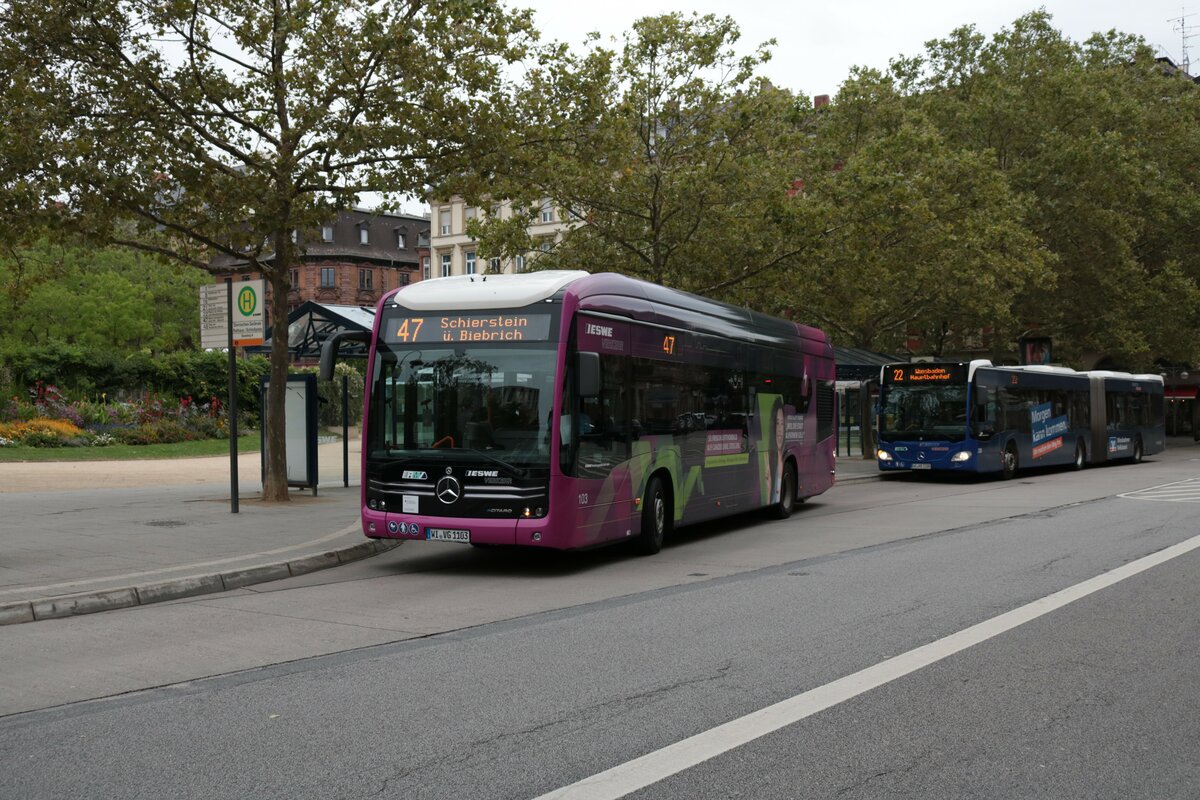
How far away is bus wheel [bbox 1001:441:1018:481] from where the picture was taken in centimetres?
2841

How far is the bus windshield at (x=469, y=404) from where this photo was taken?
38.3ft

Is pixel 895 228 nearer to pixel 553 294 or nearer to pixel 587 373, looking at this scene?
pixel 553 294

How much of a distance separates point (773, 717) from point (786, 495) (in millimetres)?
12838

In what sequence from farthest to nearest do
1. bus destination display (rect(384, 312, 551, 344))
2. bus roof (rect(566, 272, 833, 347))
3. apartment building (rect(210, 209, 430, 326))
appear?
apartment building (rect(210, 209, 430, 326))
bus roof (rect(566, 272, 833, 347))
bus destination display (rect(384, 312, 551, 344))

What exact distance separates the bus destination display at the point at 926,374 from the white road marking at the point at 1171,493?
194 inches

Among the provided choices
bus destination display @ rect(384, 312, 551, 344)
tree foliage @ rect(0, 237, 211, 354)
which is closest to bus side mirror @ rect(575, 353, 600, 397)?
bus destination display @ rect(384, 312, 551, 344)

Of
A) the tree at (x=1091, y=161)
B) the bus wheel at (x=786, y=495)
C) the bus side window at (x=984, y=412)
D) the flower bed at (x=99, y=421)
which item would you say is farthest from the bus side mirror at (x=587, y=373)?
the tree at (x=1091, y=161)

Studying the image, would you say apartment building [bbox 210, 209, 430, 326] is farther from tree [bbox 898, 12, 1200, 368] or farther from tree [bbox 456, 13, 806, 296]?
tree [bbox 456, 13, 806, 296]

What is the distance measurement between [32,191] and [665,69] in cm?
1366

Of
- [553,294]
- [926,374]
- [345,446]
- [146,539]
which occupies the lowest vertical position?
[146,539]

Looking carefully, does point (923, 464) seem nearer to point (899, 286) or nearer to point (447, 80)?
point (899, 286)

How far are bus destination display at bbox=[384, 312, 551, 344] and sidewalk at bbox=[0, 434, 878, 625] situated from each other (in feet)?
8.60

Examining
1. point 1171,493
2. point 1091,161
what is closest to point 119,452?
point 1171,493

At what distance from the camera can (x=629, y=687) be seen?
21.7ft
